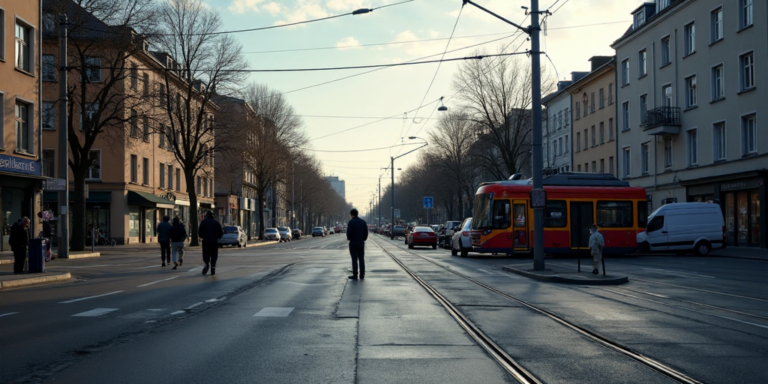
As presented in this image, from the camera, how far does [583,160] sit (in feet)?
214

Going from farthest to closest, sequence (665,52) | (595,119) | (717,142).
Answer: (595,119), (665,52), (717,142)

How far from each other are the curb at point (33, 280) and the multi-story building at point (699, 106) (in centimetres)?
3152

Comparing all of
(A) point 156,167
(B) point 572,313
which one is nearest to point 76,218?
(A) point 156,167

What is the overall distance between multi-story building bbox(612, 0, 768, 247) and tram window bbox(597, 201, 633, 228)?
829 centimetres

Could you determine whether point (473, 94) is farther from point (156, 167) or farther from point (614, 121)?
point (156, 167)

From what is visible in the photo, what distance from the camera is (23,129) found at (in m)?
31.5

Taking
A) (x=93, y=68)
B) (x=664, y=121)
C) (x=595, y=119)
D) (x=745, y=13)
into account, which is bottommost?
(x=664, y=121)

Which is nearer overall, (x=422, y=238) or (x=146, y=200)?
(x=422, y=238)

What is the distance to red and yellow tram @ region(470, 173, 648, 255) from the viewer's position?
31109 millimetres

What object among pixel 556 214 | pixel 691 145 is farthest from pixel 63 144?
pixel 691 145

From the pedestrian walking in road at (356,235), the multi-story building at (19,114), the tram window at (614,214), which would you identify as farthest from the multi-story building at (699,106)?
the multi-story building at (19,114)

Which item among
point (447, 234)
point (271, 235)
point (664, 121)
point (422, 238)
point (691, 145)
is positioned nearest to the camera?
point (691, 145)

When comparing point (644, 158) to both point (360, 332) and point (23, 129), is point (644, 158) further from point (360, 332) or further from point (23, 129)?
point (360, 332)

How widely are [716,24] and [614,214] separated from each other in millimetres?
15888
